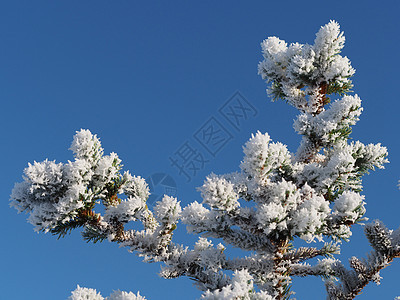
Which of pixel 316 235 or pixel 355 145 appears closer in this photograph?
pixel 316 235

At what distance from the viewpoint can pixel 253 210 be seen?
18.1 ft

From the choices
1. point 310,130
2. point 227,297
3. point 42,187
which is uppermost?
point 42,187

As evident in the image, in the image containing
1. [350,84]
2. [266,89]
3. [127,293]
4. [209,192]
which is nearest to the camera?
[127,293]

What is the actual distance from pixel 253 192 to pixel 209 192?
965 millimetres

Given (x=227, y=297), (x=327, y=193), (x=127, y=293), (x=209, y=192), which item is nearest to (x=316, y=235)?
(x=327, y=193)

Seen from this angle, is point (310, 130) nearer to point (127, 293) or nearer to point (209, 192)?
point (209, 192)

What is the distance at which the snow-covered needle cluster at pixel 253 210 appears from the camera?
514 centimetres

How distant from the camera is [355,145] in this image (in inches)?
241

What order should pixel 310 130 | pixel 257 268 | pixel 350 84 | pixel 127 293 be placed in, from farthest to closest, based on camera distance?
pixel 350 84 → pixel 310 130 → pixel 257 268 → pixel 127 293

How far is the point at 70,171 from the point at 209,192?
2218 mm

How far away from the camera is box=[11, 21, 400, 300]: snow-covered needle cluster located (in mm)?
5141

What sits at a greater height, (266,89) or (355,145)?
(266,89)

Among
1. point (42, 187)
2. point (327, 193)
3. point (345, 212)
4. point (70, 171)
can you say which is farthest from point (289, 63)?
point (42, 187)

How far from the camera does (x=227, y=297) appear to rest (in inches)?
139
